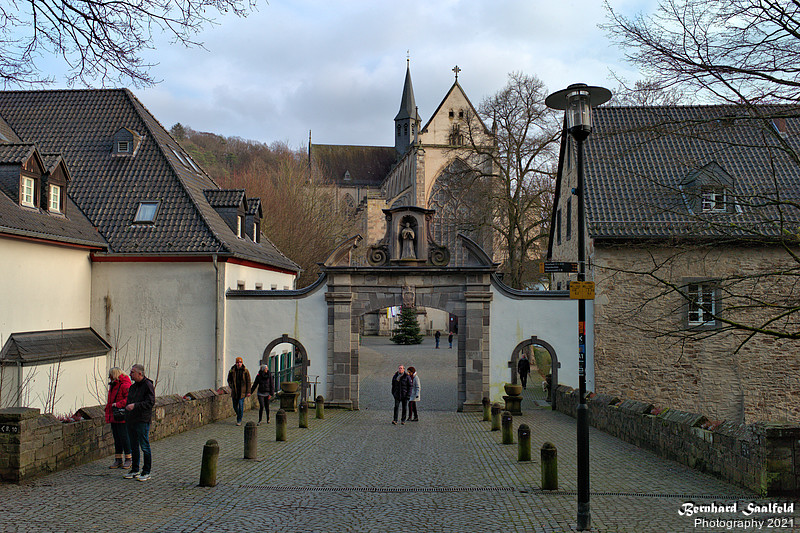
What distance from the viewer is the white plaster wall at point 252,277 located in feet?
69.6

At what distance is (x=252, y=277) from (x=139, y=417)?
14709mm

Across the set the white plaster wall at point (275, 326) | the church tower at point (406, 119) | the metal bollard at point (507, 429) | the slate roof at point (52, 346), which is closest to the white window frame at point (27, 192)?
the slate roof at point (52, 346)

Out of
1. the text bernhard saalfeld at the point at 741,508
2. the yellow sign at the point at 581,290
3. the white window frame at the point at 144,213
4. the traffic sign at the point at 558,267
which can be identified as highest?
the white window frame at the point at 144,213

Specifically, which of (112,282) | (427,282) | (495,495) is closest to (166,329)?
(112,282)

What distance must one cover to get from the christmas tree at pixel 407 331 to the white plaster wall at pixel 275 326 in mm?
32384

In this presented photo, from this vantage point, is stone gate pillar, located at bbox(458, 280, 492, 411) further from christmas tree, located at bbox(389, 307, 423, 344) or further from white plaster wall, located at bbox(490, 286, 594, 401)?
christmas tree, located at bbox(389, 307, 423, 344)

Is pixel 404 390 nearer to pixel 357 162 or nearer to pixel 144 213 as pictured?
pixel 144 213

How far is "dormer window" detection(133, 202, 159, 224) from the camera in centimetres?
2150

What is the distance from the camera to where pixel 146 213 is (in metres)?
21.8

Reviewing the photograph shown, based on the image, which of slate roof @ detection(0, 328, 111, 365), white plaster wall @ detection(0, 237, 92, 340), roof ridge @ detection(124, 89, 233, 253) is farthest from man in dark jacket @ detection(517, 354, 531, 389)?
white plaster wall @ detection(0, 237, 92, 340)

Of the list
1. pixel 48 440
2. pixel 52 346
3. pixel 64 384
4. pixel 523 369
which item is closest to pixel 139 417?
pixel 48 440

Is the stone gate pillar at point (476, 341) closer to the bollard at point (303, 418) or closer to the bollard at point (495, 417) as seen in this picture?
the bollard at point (495, 417)

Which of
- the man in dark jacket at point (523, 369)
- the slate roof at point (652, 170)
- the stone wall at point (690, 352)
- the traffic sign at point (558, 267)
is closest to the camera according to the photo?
the traffic sign at point (558, 267)

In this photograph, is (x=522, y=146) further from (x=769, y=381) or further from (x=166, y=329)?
(x=166, y=329)
